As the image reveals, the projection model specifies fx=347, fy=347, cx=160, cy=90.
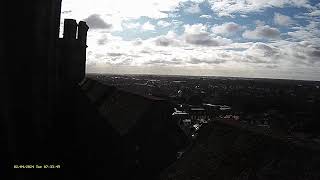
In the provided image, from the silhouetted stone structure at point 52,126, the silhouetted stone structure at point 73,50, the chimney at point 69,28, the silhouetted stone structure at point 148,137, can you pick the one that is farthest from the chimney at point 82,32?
the silhouetted stone structure at point 148,137

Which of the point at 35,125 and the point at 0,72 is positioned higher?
the point at 0,72

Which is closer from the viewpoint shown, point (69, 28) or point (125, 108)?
point (125, 108)

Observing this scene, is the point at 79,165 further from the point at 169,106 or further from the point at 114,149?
the point at 169,106

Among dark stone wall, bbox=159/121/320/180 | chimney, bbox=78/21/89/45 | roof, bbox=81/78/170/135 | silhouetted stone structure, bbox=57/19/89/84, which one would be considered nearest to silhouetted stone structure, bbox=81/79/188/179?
roof, bbox=81/78/170/135

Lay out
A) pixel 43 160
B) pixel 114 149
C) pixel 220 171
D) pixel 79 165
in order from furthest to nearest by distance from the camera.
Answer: pixel 79 165
pixel 114 149
pixel 43 160
pixel 220 171

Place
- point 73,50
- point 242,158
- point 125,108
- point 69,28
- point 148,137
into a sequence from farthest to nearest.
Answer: point 73,50 → point 69,28 → point 125,108 → point 148,137 → point 242,158

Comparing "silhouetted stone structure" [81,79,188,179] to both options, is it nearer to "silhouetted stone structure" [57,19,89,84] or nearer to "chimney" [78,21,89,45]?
"silhouetted stone structure" [57,19,89,84]

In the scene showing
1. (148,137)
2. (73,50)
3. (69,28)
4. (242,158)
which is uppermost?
(69,28)

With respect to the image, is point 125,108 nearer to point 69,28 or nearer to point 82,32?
point 69,28

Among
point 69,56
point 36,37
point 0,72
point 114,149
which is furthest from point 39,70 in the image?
point 69,56

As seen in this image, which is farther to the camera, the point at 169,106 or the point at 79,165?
the point at 79,165

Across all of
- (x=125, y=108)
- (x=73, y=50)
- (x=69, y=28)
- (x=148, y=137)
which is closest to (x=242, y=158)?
(x=148, y=137)
